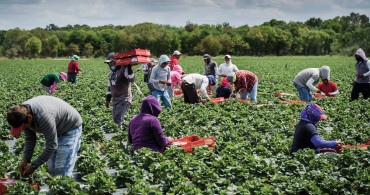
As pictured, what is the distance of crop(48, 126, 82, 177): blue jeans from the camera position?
4.66 meters

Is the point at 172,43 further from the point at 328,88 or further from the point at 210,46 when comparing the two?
the point at 328,88

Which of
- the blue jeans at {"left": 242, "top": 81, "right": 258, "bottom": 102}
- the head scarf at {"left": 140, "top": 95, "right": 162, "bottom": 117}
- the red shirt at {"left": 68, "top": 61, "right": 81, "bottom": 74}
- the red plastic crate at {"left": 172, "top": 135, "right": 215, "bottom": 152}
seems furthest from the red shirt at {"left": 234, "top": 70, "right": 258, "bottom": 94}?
the red shirt at {"left": 68, "top": 61, "right": 81, "bottom": 74}

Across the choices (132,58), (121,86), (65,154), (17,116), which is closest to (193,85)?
(121,86)

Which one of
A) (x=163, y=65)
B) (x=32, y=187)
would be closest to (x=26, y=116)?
(x=32, y=187)

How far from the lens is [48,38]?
3716 inches

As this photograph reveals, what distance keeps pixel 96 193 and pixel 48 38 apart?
9711 centimetres

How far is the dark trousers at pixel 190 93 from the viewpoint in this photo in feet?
36.5

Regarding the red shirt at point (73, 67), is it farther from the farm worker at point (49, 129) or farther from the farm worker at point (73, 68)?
the farm worker at point (49, 129)

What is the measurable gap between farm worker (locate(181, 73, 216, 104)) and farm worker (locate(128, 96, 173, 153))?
15.8ft

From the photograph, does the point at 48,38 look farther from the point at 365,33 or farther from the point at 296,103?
the point at 296,103

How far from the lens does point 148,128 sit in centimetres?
594

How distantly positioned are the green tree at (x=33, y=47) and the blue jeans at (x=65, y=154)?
88.1 meters

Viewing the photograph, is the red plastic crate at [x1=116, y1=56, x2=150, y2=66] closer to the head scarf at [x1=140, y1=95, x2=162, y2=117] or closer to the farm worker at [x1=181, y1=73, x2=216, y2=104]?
the head scarf at [x1=140, y1=95, x2=162, y2=117]

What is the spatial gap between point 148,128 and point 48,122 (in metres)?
2.07
